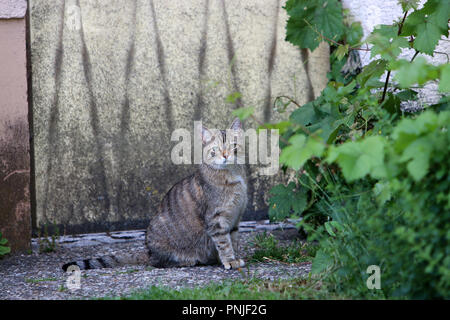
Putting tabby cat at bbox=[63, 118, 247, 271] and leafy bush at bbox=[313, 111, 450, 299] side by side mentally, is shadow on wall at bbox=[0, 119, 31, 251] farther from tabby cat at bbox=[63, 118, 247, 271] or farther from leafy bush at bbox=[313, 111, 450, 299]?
leafy bush at bbox=[313, 111, 450, 299]

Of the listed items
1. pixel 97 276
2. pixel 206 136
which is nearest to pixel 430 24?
pixel 206 136

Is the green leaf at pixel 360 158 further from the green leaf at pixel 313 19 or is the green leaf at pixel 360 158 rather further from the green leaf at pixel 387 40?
the green leaf at pixel 313 19

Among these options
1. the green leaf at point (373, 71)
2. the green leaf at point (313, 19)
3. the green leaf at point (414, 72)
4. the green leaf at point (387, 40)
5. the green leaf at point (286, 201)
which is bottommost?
the green leaf at point (286, 201)

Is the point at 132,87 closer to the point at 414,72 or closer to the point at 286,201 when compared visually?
the point at 286,201

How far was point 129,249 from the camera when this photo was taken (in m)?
4.25

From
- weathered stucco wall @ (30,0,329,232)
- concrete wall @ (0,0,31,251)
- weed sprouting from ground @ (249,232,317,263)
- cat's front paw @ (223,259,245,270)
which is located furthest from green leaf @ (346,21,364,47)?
concrete wall @ (0,0,31,251)

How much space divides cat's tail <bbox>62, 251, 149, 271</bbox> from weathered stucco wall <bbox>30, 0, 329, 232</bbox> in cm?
61

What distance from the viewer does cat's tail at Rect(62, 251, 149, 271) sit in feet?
12.0

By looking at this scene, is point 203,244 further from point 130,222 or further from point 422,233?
point 422,233

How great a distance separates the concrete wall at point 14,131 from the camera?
4.00 meters

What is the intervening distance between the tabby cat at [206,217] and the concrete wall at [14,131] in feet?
2.48

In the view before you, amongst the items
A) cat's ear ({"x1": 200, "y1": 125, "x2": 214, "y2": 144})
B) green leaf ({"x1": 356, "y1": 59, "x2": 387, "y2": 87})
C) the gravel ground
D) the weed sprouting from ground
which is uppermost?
green leaf ({"x1": 356, "y1": 59, "x2": 387, "y2": 87})

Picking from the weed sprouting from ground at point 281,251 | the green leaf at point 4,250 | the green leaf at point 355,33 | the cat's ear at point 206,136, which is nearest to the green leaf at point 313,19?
the green leaf at point 355,33

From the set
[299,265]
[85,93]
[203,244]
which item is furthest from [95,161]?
[299,265]
